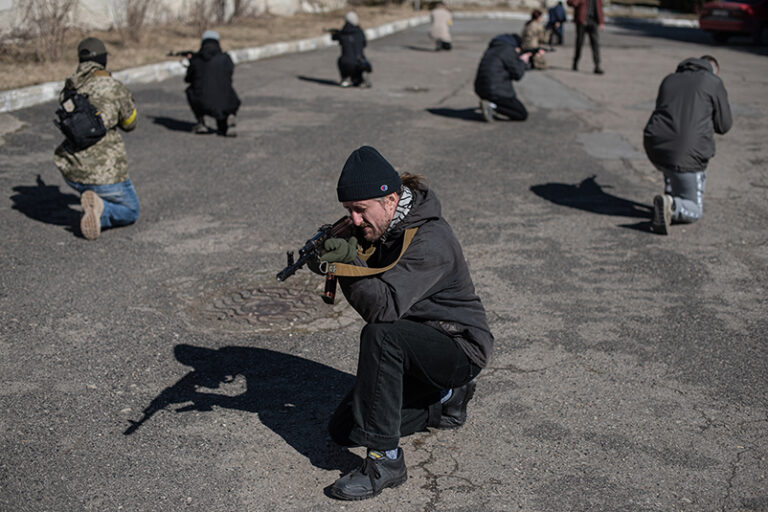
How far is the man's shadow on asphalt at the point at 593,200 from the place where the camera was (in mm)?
7461

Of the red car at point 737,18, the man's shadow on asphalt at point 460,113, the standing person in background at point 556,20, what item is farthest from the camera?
the red car at point 737,18

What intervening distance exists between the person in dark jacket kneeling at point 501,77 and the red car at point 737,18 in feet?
51.4

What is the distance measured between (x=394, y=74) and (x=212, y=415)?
12723 millimetres

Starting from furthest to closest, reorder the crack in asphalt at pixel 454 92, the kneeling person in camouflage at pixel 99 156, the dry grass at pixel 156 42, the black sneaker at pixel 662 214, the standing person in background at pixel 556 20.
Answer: the standing person in background at pixel 556 20 → the crack in asphalt at pixel 454 92 → the dry grass at pixel 156 42 → the black sneaker at pixel 662 214 → the kneeling person in camouflage at pixel 99 156

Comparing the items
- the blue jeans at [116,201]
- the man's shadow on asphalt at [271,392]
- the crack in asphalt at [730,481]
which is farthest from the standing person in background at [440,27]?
the crack in asphalt at [730,481]

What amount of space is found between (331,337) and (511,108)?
7356mm

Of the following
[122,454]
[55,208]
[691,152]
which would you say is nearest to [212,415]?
[122,454]

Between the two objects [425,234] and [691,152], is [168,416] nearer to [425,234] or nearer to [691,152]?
[425,234]

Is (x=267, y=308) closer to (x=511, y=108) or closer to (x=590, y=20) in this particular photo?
(x=511, y=108)

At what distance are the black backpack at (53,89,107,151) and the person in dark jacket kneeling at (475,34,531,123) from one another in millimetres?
6217

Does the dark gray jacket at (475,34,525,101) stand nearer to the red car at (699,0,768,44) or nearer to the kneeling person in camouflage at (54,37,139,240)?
the kneeling person in camouflage at (54,37,139,240)

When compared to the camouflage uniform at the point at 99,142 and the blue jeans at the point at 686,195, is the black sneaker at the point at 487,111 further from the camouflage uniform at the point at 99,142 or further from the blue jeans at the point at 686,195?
the camouflage uniform at the point at 99,142

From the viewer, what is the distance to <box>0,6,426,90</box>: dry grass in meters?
12.6

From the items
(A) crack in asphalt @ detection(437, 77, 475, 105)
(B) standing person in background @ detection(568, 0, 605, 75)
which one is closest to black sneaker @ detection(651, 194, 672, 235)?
(A) crack in asphalt @ detection(437, 77, 475, 105)
